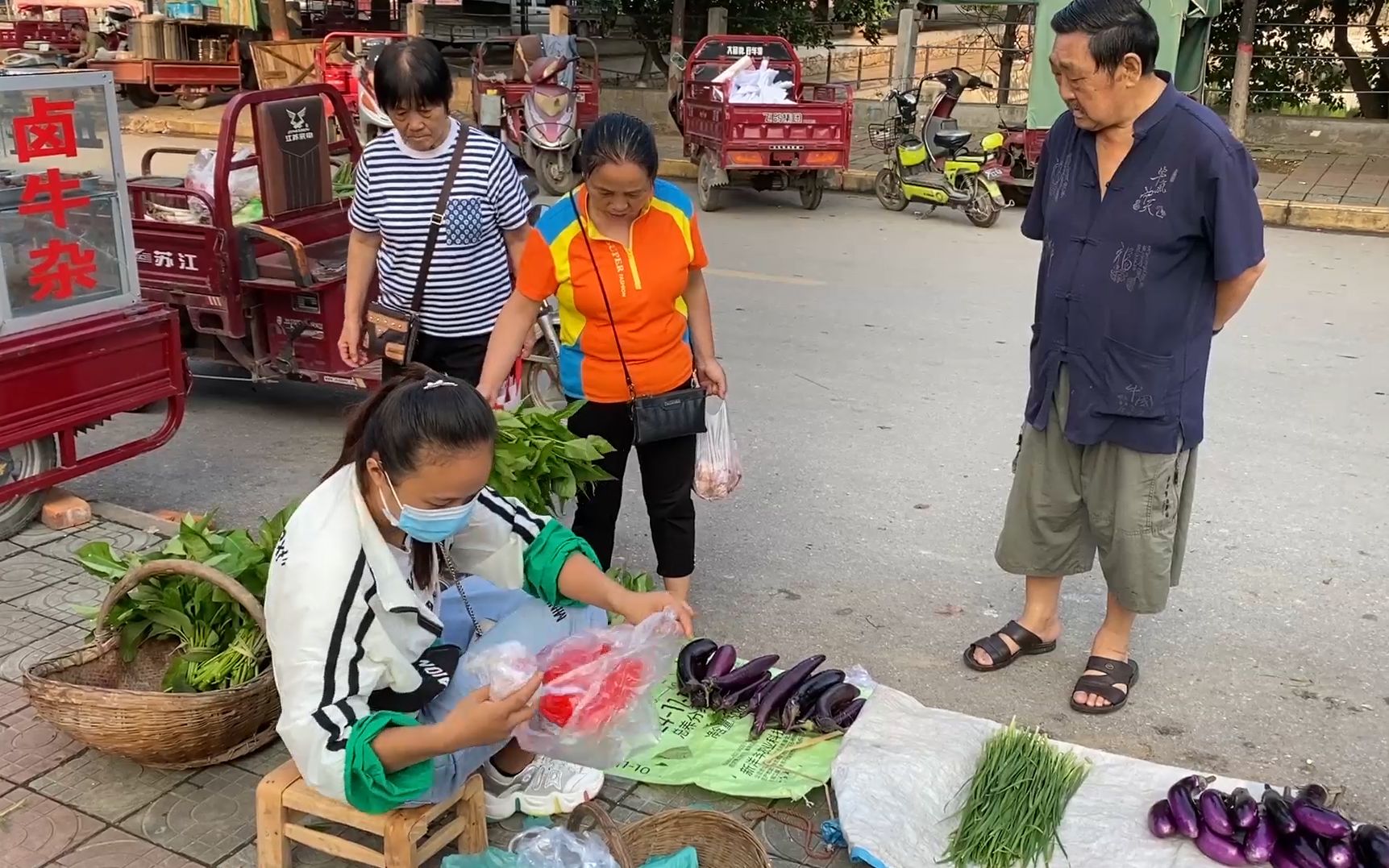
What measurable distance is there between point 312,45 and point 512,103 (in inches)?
235

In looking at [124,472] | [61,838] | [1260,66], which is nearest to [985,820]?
[61,838]

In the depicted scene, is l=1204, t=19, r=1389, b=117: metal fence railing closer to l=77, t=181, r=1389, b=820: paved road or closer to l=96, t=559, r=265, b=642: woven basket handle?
l=77, t=181, r=1389, b=820: paved road

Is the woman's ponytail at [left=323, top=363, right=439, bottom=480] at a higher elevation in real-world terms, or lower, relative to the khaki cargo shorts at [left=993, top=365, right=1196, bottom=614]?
higher

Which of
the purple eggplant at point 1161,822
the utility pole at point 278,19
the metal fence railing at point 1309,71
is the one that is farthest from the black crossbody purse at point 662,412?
the utility pole at point 278,19

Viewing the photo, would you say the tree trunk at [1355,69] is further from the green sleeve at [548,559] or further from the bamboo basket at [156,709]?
the bamboo basket at [156,709]

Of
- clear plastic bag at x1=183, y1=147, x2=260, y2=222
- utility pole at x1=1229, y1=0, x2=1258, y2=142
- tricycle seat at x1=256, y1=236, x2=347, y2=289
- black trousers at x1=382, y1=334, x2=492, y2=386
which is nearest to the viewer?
black trousers at x1=382, y1=334, x2=492, y2=386

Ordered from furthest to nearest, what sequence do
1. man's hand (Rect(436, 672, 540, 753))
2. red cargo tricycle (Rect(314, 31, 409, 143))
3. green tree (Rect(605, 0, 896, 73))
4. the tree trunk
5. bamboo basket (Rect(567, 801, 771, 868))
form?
1. green tree (Rect(605, 0, 896, 73))
2. the tree trunk
3. red cargo tricycle (Rect(314, 31, 409, 143))
4. bamboo basket (Rect(567, 801, 771, 868))
5. man's hand (Rect(436, 672, 540, 753))

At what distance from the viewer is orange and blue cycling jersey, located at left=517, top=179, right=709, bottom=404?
3.17 meters

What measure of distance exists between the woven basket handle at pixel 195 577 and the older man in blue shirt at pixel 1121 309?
6.72ft

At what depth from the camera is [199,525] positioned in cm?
318

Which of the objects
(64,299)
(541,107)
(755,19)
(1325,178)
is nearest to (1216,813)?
(64,299)

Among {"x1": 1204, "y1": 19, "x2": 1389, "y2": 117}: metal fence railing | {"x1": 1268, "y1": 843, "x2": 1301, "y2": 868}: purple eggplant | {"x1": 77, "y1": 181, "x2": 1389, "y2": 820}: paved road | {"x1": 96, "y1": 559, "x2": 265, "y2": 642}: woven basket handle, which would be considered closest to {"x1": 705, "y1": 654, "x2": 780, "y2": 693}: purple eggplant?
{"x1": 77, "y1": 181, "x2": 1389, "y2": 820}: paved road

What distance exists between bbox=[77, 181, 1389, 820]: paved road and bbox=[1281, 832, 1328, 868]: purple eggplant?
0.52 metres

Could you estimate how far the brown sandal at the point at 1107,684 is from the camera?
331 cm
